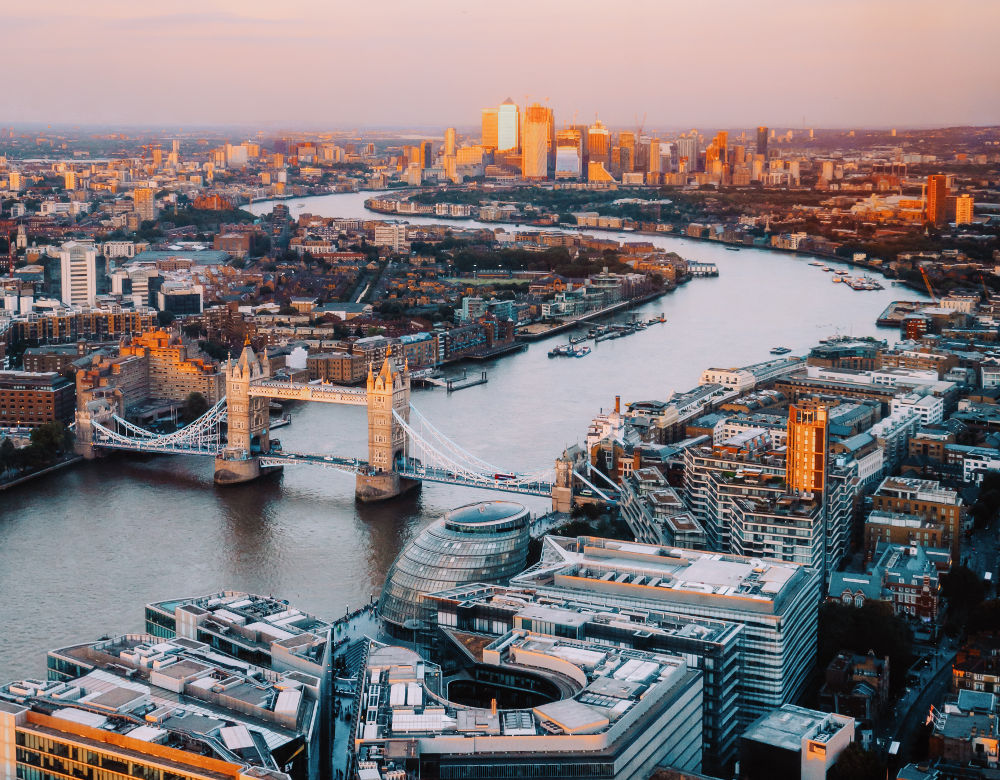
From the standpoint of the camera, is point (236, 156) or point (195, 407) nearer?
point (195, 407)

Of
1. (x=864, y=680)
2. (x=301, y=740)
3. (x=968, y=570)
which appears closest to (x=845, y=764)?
(x=864, y=680)

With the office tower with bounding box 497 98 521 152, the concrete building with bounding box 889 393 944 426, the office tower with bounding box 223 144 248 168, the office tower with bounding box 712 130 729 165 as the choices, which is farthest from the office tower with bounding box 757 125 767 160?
the concrete building with bounding box 889 393 944 426

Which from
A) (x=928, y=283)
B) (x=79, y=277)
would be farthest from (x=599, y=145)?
(x=79, y=277)

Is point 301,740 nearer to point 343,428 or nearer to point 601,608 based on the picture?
point 601,608

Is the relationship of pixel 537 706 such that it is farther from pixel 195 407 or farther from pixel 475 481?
pixel 195 407

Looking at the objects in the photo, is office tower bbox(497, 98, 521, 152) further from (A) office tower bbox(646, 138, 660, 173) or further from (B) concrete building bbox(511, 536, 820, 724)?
(B) concrete building bbox(511, 536, 820, 724)

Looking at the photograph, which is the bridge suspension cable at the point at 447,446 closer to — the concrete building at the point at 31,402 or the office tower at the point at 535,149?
the concrete building at the point at 31,402

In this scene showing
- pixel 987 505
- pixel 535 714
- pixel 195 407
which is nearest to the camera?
pixel 535 714
